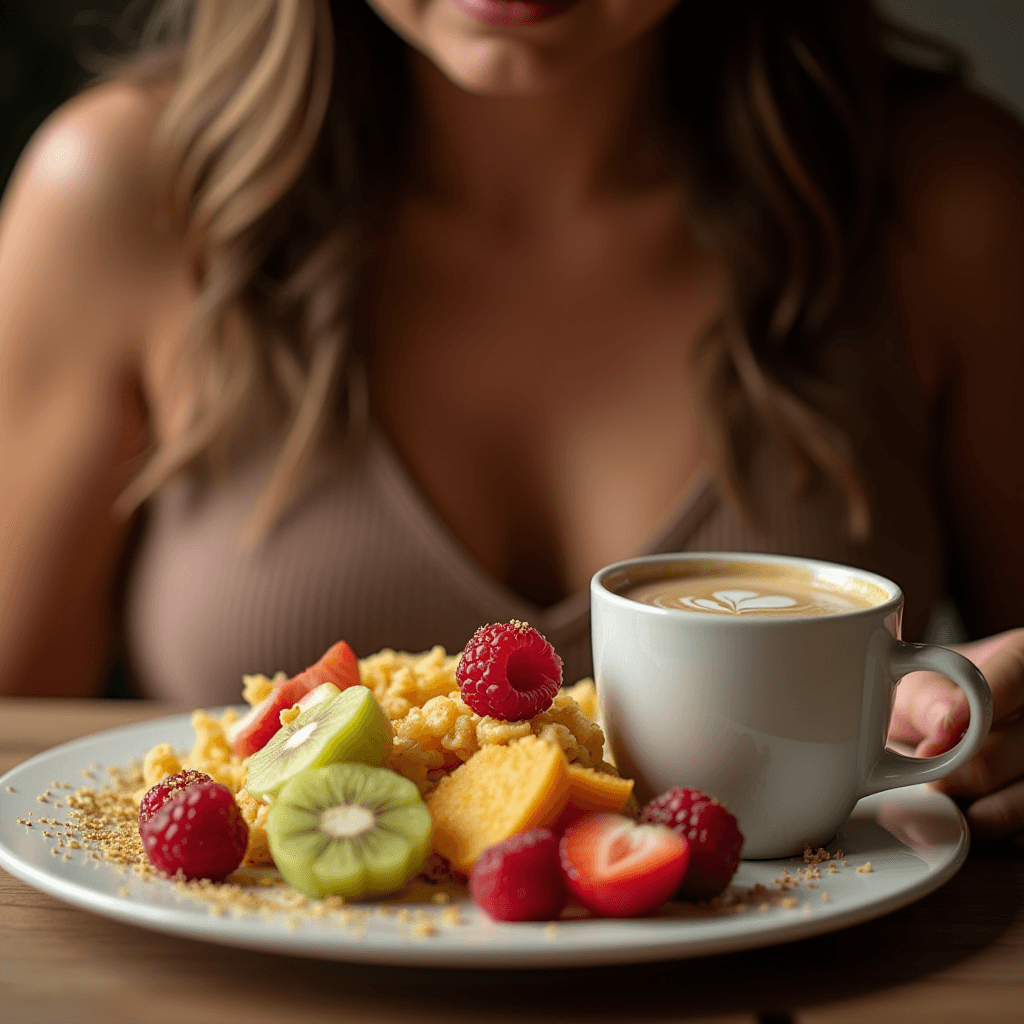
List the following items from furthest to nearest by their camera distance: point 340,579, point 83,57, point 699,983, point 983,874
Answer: point 83,57
point 340,579
point 983,874
point 699,983

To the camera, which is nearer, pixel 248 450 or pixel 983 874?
pixel 983 874

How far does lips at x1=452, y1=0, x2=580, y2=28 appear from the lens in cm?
123

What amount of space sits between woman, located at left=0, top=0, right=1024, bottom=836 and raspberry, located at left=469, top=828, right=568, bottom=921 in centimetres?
75

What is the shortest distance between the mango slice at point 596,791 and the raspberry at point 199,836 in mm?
173

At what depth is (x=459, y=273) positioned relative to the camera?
1595 mm

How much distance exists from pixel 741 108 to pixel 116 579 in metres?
1.00

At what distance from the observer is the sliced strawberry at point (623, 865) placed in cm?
59

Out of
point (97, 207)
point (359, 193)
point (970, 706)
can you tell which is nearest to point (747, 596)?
point (970, 706)

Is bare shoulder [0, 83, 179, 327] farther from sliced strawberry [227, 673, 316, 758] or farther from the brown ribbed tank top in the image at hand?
sliced strawberry [227, 673, 316, 758]

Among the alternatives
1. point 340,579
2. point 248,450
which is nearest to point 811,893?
point 340,579

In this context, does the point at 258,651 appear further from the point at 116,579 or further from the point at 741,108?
the point at 741,108

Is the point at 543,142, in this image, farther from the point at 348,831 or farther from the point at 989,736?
the point at 348,831

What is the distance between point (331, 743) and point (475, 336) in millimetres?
963

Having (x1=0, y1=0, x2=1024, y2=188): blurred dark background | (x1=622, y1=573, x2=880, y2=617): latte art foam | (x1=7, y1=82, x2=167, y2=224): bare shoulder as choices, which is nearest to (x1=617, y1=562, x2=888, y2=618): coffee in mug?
(x1=622, y1=573, x2=880, y2=617): latte art foam
